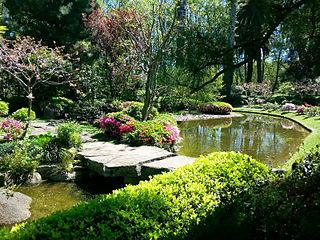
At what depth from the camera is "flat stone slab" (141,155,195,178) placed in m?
4.42

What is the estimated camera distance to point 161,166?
451 cm

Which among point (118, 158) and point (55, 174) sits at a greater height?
point (118, 158)

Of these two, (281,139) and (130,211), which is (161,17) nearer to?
(281,139)

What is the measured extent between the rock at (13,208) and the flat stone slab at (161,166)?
2.04 meters

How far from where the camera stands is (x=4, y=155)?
5168 millimetres

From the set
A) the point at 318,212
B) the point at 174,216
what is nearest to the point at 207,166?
the point at 174,216

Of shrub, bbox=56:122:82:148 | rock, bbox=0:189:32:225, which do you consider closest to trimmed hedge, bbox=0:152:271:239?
rock, bbox=0:189:32:225

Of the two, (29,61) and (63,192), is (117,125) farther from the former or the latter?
(63,192)

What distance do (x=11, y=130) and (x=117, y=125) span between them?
3.04 m

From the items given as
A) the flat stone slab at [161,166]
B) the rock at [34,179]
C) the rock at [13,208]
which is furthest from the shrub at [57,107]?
the flat stone slab at [161,166]

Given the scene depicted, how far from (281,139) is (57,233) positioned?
9.57 m

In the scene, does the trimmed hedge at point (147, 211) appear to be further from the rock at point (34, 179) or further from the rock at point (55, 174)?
the rock at point (34, 179)

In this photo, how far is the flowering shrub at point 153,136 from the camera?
664 cm

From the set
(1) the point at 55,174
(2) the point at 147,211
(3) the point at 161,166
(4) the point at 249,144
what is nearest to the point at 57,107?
(1) the point at 55,174
